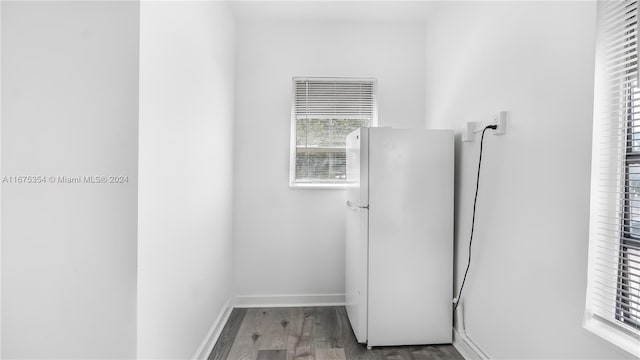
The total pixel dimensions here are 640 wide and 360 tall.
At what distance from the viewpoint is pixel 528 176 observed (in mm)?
1472

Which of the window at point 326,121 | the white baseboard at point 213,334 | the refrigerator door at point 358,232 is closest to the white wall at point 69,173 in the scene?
the white baseboard at point 213,334

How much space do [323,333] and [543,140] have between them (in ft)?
6.03

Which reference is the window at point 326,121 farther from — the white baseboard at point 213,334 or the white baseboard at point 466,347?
the white baseboard at point 466,347

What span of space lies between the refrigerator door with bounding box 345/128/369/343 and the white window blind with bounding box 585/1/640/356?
45.0 inches

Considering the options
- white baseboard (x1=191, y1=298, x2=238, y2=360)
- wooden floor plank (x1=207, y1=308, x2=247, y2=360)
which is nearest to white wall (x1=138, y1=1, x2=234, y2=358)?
white baseboard (x1=191, y1=298, x2=238, y2=360)

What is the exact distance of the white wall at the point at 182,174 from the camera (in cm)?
121

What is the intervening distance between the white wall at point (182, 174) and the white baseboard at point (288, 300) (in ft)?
1.09

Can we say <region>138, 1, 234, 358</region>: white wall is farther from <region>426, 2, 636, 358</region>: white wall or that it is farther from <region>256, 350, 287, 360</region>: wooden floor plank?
<region>426, 2, 636, 358</region>: white wall

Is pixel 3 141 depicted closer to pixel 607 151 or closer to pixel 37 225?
pixel 37 225

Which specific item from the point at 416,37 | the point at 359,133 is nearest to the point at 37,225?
the point at 359,133

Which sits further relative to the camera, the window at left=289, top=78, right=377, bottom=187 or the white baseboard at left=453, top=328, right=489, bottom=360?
the window at left=289, top=78, right=377, bottom=187

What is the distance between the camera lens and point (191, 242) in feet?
5.65

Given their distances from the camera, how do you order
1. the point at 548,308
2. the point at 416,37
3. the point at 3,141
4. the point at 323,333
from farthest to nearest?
the point at 416,37
the point at 323,333
the point at 548,308
the point at 3,141

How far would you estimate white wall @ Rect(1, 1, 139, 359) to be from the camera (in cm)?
108
